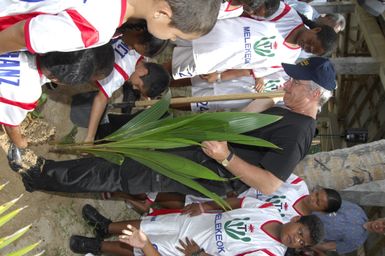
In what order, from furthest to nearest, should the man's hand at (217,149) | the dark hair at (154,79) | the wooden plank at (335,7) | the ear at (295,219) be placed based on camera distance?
the wooden plank at (335,7) < the dark hair at (154,79) < the ear at (295,219) < the man's hand at (217,149)

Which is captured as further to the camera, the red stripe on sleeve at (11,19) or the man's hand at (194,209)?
the man's hand at (194,209)

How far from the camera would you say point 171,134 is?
198cm

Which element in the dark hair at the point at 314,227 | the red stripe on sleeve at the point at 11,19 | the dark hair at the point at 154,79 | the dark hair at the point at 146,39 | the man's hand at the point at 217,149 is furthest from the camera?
the dark hair at the point at 154,79

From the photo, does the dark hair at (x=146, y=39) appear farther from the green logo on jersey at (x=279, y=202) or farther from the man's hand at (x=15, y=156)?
the green logo on jersey at (x=279, y=202)

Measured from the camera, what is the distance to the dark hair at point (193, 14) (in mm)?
1302

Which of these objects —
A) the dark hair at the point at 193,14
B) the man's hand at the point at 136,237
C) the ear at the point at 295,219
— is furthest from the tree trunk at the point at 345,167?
the dark hair at the point at 193,14

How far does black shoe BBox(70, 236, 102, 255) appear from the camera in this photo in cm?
280

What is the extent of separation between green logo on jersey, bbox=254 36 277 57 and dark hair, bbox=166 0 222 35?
1.36 metres

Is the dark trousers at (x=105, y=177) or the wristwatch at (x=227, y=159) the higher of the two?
the wristwatch at (x=227, y=159)

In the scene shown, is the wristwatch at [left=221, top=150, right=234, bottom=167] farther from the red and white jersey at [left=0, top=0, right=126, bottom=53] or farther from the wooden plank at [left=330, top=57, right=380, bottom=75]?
the wooden plank at [left=330, top=57, right=380, bottom=75]

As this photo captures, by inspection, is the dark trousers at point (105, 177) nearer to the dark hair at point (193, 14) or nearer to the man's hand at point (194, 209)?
the man's hand at point (194, 209)

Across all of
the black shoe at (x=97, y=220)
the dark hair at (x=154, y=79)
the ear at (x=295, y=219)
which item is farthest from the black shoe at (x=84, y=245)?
the ear at (x=295, y=219)

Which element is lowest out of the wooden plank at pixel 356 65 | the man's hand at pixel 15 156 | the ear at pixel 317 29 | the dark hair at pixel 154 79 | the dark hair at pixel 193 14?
the wooden plank at pixel 356 65

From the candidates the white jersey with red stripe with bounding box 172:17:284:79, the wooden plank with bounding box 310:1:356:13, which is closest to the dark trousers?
the white jersey with red stripe with bounding box 172:17:284:79
